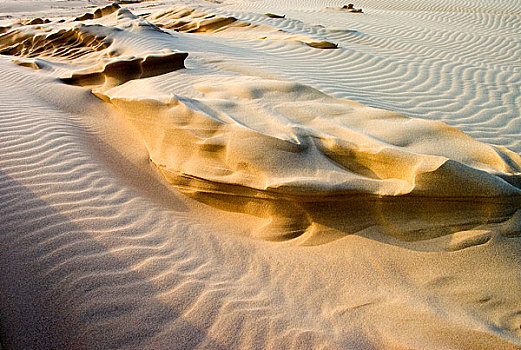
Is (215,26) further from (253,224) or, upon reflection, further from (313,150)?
(253,224)

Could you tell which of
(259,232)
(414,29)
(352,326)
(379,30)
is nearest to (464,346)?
(352,326)

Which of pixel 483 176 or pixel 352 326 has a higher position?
pixel 483 176

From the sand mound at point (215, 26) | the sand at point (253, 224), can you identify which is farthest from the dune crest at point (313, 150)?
the sand mound at point (215, 26)

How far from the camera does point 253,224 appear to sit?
257 centimetres

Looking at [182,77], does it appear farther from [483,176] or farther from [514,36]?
[514,36]

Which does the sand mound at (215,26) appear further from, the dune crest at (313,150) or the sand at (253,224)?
the dune crest at (313,150)

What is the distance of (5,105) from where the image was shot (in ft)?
13.3

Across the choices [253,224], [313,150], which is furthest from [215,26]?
[253,224]

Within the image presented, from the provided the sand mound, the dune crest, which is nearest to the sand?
the dune crest

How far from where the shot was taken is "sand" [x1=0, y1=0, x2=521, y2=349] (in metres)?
1.86

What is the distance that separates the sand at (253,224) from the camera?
1858 mm

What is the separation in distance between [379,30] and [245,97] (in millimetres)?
8014

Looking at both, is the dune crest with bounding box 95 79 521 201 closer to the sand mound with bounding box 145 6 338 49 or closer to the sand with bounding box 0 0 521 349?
the sand with bounding box 0 0 521 349

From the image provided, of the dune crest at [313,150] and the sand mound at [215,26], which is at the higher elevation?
the sand mound at [215,26]
